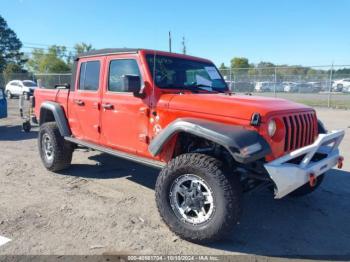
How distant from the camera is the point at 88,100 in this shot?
5078mm

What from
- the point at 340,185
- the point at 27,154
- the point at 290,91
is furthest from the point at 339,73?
the point at 27,154

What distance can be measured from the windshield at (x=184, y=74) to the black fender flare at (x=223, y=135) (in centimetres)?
81

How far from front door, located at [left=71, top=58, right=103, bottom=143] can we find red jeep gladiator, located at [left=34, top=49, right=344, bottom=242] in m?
0.02

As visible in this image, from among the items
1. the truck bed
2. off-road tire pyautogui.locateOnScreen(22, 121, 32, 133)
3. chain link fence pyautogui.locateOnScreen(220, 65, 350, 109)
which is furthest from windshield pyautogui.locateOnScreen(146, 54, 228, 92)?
chain link fence pyautogui.locateOnScreen(220, 65, 350, 109)

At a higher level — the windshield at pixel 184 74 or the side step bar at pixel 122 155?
the windshield at pixel 184 74

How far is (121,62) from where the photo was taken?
15.2ft

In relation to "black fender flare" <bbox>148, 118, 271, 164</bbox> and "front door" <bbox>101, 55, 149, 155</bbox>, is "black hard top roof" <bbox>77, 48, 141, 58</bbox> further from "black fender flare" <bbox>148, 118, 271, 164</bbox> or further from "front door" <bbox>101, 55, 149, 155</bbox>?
"black fender flare" <bbox>148, 118, 271, 164</bbox>

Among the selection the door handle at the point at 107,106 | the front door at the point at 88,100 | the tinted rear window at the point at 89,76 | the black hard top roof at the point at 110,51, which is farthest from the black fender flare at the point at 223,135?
the tinted rear window at the point at 89,76

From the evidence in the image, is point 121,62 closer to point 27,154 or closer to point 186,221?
point 186,221

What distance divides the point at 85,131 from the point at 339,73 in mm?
18027

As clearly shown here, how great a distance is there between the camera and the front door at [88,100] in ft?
16.3

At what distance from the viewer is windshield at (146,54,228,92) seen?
4.38 meters

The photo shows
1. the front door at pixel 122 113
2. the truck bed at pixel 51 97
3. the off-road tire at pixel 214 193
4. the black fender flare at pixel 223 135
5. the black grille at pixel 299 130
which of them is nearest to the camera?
the black fender flare at pixel 223 135

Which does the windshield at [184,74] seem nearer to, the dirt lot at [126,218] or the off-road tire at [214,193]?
the off-road tire at [214,193]
